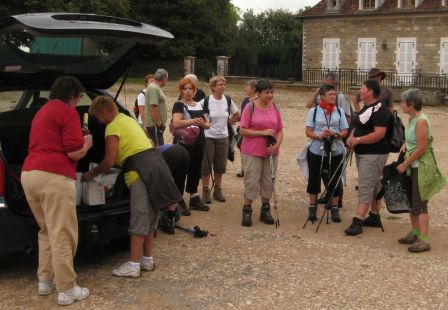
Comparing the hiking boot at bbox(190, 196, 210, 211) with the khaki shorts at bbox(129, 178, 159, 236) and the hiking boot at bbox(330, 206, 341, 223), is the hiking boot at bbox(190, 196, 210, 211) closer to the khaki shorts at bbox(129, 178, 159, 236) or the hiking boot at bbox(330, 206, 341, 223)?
the hiking boot at bbox(330, 206, 341, 223)

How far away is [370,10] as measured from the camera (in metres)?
36.0

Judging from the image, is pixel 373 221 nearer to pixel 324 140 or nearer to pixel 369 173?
pixel 369 173

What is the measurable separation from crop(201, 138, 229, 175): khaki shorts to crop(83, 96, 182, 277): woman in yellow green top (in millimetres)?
2748

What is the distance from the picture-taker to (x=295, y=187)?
8.98 m

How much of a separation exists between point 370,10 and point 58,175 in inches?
1353

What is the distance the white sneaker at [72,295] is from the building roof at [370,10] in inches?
1291

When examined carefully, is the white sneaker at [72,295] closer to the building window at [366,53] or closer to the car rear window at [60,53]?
the car rear window at [60,53]

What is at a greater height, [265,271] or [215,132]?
[215,132]

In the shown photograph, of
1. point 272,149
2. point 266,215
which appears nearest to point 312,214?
point 266,215

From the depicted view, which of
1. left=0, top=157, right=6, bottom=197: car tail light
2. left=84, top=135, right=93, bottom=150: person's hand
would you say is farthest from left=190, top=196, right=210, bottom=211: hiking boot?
left=0, top=157, right=6, bottom=197: car tail light

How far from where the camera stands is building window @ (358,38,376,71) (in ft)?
120

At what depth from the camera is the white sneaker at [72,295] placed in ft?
14.4

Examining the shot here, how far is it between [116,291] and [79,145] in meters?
1.20

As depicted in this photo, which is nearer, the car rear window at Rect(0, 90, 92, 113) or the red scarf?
the car rear window at Rect(0, 90, 92, 113)
